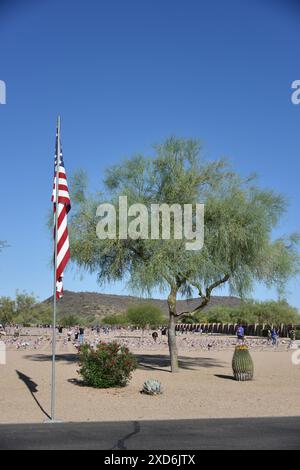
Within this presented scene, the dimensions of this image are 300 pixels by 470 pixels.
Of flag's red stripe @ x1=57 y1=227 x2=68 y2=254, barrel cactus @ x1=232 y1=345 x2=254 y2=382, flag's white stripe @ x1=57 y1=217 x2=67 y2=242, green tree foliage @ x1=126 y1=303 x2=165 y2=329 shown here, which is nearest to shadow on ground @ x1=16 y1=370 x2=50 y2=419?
flag's red stripe @ x1=57 y1=227 x2=68 y2=254

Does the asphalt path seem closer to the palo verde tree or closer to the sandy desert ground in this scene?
the sandy desert ground

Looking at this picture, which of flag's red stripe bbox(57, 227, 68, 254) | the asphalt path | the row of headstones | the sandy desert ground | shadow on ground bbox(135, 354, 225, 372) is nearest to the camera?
the asphalt path

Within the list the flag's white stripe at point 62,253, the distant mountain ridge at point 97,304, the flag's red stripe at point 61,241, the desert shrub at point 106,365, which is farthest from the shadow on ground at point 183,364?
the distant mountain ridge at point 97,304

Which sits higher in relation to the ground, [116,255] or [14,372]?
[116,255]

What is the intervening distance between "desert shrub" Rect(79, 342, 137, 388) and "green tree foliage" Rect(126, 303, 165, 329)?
87.4 m

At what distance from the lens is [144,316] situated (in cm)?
10644

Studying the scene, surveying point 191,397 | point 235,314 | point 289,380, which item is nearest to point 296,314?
point 235,314

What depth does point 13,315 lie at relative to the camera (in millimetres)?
108750

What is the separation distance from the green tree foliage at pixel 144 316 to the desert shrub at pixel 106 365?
8741 cm

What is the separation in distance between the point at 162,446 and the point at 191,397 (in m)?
8.19

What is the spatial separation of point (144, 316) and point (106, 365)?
88132mm

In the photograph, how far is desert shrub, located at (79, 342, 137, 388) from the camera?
746 inches

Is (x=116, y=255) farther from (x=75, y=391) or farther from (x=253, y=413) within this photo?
(x=253, y=413)

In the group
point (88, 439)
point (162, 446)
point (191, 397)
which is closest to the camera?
point (162, 446)
